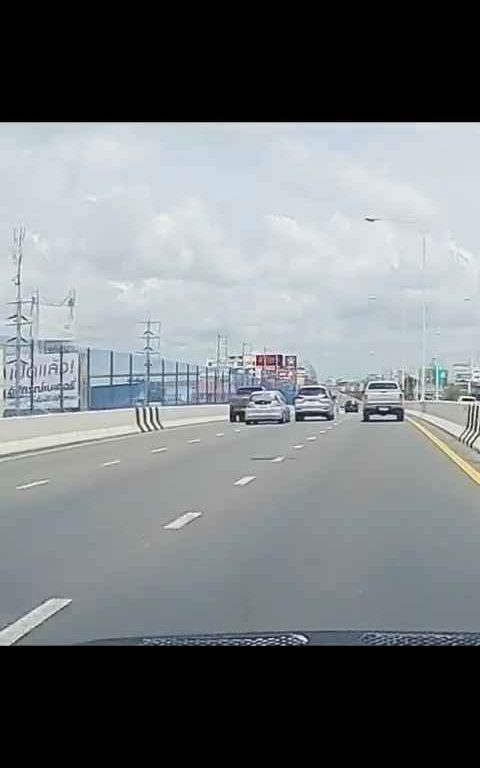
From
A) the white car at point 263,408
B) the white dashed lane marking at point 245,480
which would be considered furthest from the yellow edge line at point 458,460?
the white car at point 263,408

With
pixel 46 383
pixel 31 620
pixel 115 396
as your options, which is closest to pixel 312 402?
pixel 115 396

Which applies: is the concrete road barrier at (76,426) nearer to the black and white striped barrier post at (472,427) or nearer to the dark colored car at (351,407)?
the black and white striped barrier post at (472,427)

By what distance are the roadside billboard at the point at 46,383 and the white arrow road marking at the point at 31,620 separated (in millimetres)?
40474

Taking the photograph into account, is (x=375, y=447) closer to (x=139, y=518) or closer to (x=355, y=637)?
(x=139, y=518)

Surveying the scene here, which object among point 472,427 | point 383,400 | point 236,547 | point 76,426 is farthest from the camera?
point 383,400

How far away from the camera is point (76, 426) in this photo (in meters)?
40.3

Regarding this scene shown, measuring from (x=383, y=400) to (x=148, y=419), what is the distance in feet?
45.1

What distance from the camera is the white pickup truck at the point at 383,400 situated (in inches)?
2367

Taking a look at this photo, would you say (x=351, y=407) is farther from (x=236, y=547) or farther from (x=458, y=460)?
(x=236, y=547)

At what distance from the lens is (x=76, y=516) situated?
1758 centimetres
